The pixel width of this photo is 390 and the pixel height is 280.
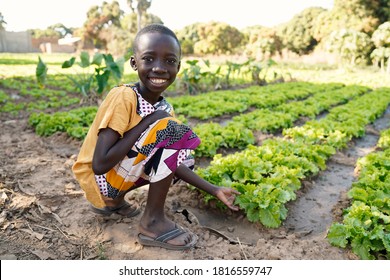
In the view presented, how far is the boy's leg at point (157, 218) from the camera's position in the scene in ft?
7.95

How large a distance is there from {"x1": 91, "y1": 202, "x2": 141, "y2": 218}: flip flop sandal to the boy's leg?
36 centimetres

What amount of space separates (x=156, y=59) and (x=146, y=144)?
578 mm

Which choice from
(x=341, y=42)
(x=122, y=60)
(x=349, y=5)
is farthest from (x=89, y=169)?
(x=349, y=5)

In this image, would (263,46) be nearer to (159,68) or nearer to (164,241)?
(159,68)

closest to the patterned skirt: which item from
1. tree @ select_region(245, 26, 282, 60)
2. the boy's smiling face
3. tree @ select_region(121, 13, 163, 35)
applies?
the boy's smiling face

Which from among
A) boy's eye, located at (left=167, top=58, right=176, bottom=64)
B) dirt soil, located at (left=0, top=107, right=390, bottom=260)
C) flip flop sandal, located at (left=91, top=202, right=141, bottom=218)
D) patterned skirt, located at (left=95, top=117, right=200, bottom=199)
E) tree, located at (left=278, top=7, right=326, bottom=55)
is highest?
boy's eye, located at (left=167, top=58, right=176, bottom=64)

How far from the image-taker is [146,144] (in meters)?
2.35

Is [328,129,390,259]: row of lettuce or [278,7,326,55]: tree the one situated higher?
[328,129,390,259]: row of lettuce

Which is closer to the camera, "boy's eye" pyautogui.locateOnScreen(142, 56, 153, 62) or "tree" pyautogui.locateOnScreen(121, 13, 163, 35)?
"boy's eye" pyautogui.locateOnScreen(142, 56, 153, 62)

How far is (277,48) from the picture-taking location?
134 feet

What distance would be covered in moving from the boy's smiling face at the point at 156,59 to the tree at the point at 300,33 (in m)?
42.9

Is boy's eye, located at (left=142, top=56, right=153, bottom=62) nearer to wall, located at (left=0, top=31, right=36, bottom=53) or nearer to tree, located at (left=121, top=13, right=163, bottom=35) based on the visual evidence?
wall, located at (left=0, top=31, right=36, bottom=53)

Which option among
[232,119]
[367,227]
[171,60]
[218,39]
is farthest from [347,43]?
[171,60]

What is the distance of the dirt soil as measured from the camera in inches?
96.7
